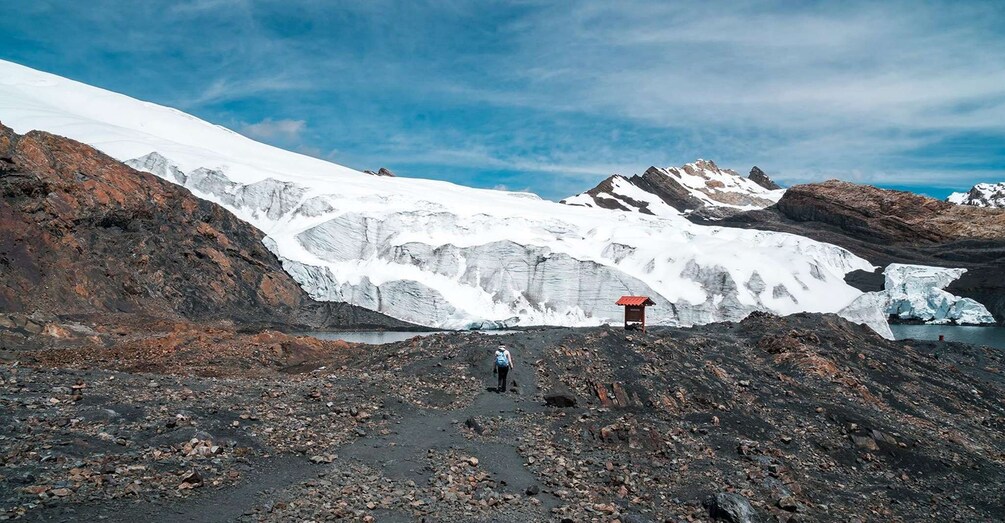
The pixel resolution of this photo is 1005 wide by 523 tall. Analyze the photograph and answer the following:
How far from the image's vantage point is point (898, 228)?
102m

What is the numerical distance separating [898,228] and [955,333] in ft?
187

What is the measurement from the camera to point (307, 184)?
187 ft

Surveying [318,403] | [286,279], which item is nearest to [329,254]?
[286,279]

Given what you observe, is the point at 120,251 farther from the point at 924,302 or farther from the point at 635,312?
the point at 924,302

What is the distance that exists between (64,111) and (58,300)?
2025 inches

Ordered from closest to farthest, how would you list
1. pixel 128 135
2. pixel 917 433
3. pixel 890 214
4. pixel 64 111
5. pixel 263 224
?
pixel 917 433 < pixel 263 224 < pixel 128 135 < pixel 64 111 < pixel 890 214

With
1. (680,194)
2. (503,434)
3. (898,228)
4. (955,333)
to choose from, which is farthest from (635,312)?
(680,194)

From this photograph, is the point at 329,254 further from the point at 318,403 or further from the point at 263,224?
the point at 318,403

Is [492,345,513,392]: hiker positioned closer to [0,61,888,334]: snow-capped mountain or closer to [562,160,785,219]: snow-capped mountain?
[0,61,888,334]: snow-capped mountain

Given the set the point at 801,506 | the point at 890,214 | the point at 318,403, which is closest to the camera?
the point at 801,506

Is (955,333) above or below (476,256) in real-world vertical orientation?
below

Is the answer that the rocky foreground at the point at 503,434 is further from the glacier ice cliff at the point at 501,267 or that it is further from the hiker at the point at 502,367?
the glacier ice cliff at the point at 501,267

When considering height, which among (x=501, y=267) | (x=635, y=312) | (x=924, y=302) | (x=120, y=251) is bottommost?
(x=635, y=312)

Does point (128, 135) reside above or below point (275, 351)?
above
